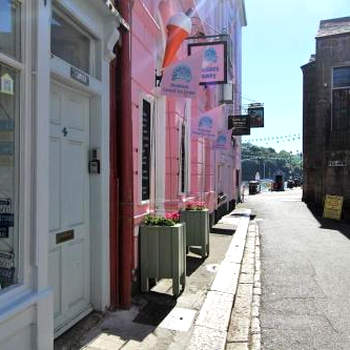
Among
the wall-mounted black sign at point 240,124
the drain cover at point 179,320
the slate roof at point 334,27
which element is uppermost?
the slate roof at point 334,27

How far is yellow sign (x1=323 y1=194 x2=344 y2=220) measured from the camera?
18250 mm

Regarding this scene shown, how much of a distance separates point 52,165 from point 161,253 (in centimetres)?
226

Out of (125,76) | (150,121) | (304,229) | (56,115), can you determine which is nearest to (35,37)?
(56,115)

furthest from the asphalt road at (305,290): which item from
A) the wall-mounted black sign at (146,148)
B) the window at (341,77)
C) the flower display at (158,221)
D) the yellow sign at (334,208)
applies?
the window at (341,77)

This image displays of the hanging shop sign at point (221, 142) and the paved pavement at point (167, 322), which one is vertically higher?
the hanging shop sign at point (221, 142)

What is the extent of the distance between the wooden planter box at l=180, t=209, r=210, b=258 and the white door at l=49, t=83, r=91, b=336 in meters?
3.81

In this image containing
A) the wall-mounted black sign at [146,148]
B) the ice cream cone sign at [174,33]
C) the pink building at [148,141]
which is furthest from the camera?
the ice cream cone sign at [174,33]

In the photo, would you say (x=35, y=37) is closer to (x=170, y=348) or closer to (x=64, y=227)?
(x=64, y=227)

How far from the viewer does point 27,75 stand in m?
3.41

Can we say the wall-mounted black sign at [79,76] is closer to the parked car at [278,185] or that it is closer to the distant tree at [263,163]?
the parked car at [278,185]

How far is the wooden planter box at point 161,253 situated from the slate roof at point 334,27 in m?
21.4

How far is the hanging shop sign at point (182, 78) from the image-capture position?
21.8ft

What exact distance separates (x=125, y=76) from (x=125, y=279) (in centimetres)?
238

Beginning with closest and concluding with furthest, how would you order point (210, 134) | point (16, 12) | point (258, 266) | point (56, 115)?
point (16, 12) → point (56, 115) → point (258, 266) → point (210, 134)
